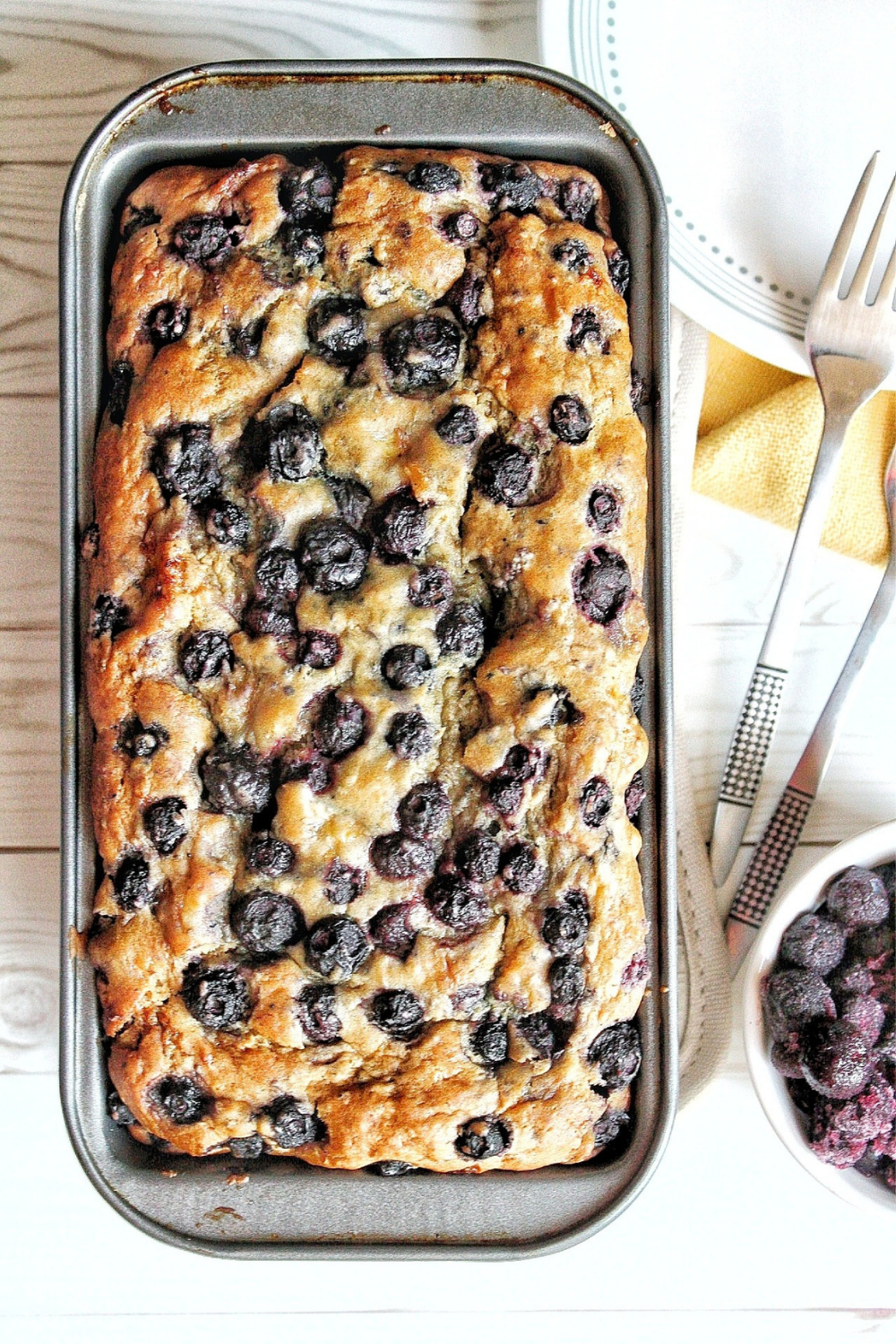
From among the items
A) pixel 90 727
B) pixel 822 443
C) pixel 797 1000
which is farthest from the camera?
pixel 822 443

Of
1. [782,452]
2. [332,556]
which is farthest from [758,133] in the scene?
[332,556]

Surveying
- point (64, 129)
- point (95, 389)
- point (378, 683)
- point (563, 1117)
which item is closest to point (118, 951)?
point (378, 683)

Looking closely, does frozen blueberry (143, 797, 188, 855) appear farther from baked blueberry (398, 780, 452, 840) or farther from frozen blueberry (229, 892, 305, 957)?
baked blueberry (398, 780, 452, 840)

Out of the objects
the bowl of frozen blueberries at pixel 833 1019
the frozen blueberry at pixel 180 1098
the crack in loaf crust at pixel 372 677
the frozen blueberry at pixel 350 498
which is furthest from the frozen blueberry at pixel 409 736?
the bowl of frozen blueberries at pixel 833 1019

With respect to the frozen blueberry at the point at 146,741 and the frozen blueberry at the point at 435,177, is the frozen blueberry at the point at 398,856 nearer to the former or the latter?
the frozen blueberry at the point at 146,741

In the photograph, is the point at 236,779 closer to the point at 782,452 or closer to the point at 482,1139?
the point at 482,1139

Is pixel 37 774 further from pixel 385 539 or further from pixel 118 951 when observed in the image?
pixel 385 539
